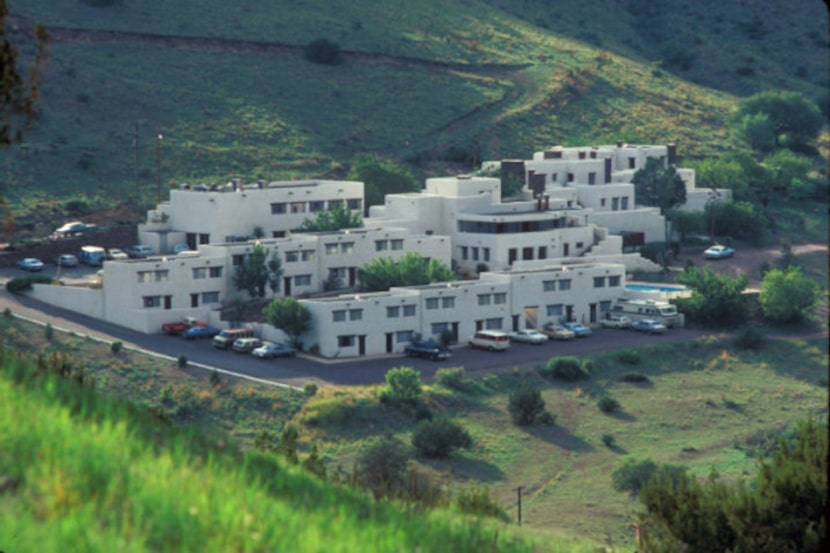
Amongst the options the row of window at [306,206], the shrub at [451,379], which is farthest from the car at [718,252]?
the shrub at [451,379]

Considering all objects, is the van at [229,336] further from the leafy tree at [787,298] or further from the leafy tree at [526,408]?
the leafy tree at [787,298]

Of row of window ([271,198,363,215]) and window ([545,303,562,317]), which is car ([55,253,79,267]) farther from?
window ([545,303,562,317])

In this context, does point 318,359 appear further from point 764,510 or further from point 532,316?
point 764,510

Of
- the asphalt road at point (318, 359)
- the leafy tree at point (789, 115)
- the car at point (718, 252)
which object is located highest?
the leafy tree at point (789, 115)

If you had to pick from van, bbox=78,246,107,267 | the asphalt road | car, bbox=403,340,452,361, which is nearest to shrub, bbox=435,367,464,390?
the asphalt road

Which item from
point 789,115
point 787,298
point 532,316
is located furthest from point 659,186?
point 789,115

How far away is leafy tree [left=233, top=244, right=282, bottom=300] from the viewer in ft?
211

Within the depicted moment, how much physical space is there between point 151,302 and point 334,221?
1127 cm

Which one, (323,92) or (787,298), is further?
(323,92)

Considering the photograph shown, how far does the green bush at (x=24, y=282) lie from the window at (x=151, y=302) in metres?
5.30

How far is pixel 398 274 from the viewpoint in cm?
6481

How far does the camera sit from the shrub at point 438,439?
4919 centimetres

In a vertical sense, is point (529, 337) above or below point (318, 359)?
above

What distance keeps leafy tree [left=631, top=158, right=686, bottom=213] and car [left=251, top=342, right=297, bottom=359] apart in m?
32.5
